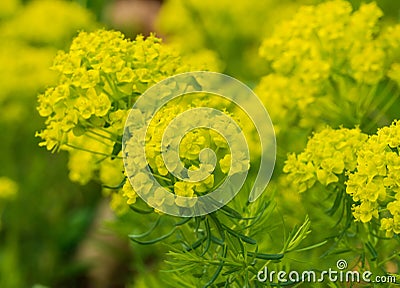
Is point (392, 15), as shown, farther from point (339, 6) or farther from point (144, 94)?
point (144, 94)

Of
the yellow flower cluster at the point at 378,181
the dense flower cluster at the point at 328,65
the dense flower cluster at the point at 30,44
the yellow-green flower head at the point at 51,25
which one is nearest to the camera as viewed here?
the yellow flower cluster at the point at 378,181

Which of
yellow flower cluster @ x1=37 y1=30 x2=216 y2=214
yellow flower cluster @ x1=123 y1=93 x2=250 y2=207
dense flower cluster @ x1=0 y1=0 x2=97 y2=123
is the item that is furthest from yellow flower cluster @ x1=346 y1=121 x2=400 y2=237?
dense flower cluster @ x1=0 y1=0 x2=97 y2=123

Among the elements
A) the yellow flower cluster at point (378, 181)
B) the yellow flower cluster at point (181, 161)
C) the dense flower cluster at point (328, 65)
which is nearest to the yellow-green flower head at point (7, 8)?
the dense flower cluster at point (328, 65)

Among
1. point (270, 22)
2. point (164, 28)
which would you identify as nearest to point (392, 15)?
point (270, 22)

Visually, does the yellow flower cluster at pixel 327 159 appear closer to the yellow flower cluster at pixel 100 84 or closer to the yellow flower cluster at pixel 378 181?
the yellow flower cluster at pixel 378 181

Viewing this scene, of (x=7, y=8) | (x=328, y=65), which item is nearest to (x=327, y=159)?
(x=328, y=65)

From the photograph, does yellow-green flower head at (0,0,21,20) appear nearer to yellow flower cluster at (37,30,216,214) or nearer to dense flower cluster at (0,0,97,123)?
dense flower cluster at (0,0,97,123)
